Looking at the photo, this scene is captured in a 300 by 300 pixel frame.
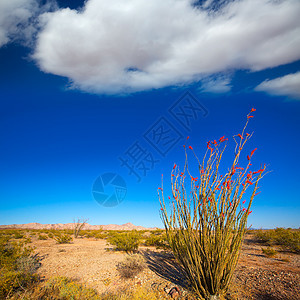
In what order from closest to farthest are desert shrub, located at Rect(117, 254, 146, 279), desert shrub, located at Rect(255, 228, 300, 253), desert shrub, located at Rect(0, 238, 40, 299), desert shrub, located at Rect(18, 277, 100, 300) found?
desert shrub, located at Rect(18, 277, 100, 300), desert shrub, located at Rect(0, 238, 40, 299), desert shrub, located at Rect(117, 254, 146, 279), desert shrub, located at Rect(255, 228, 300, 253)

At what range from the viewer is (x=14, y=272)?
194 inches

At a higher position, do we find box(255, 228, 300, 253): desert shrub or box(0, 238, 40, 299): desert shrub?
box(0, 238, 40, 299): desert shrub

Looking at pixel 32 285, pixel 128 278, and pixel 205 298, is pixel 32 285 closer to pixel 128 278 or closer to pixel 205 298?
pixel 128 278

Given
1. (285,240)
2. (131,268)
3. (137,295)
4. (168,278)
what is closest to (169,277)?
(168,278)

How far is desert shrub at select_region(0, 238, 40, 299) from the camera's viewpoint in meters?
4.34

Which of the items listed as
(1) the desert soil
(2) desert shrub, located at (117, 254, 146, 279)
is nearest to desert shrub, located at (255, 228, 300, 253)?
(1) the desert soil

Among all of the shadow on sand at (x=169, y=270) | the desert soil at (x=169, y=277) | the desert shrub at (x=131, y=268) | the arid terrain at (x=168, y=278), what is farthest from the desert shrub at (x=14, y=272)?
the shadow on sand at (x=169, y=270)

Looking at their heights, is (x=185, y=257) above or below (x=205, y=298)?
above

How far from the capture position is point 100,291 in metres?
4.86

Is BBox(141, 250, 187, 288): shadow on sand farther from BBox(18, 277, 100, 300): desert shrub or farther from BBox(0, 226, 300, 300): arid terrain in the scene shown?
BBox(18, 277, 100, 300): desert shrub

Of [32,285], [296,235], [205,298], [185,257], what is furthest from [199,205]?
[296,235]

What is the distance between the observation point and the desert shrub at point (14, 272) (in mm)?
4336

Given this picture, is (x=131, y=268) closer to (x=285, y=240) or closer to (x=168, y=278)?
(x=168, y=278)

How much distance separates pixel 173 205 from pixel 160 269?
304cm
